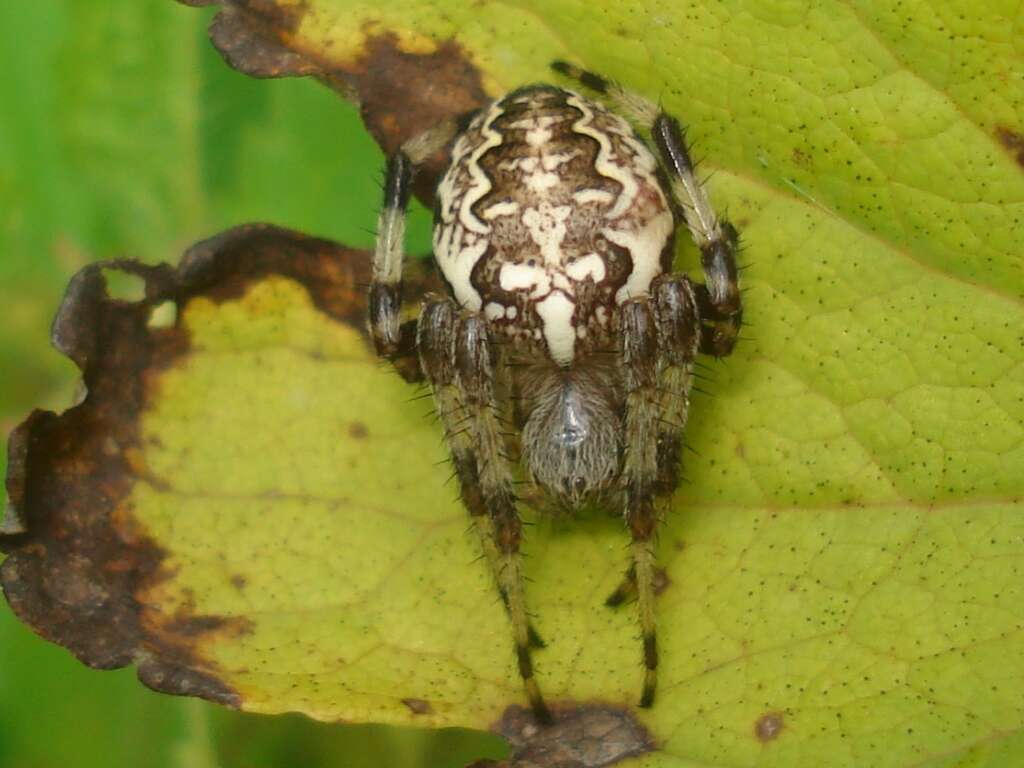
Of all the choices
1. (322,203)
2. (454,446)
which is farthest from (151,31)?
(454,446)

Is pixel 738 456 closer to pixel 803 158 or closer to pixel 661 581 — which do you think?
pixel 661 581

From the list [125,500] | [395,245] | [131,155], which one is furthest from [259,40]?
[131,155]

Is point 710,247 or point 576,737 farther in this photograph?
point 710,247

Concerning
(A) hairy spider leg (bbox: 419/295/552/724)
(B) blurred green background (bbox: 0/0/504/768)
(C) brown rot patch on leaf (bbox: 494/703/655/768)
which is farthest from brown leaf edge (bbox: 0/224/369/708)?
(B) blurred green background (bbox: 0/0/504/768)

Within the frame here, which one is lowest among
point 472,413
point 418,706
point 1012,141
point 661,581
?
point 418,706

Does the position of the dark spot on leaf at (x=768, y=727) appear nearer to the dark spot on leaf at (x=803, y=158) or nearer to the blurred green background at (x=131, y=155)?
the dark spot on leaf at (x=803, y=158)

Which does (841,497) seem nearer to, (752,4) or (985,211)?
(985,211)
